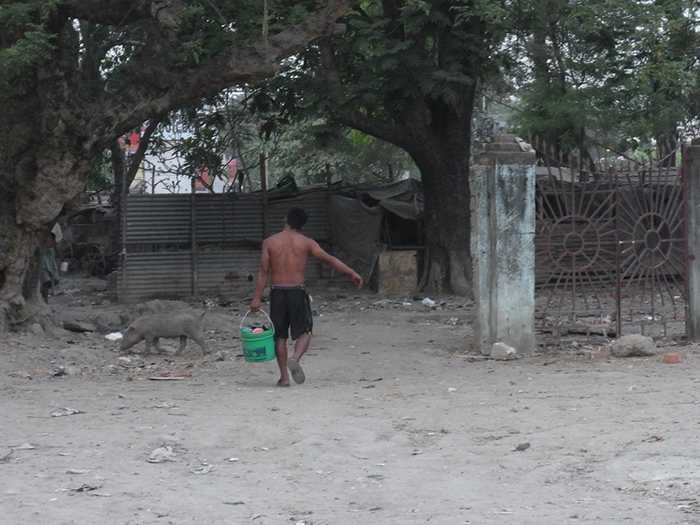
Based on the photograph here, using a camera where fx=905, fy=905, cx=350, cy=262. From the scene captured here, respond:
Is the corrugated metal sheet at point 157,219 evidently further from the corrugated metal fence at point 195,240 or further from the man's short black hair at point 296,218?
the man's short black hair at point 296,218

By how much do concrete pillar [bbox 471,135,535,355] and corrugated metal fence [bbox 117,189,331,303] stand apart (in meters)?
8.30

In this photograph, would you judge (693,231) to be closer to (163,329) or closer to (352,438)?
(352,438)

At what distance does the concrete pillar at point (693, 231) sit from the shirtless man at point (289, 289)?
14.0ft

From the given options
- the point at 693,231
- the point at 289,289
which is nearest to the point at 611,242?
the point at 693,231

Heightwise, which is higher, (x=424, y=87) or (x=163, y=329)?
(x=424, y=87)

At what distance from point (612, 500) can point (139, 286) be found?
13.3 meters

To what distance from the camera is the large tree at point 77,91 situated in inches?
414

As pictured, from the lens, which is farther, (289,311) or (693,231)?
(693,231)

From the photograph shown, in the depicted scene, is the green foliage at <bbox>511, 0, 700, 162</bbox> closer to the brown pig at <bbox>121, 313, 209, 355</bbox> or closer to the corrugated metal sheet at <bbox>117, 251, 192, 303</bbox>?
the brown pig at <bbox>121, 313, 209, 355</bbox>

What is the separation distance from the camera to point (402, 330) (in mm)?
12773

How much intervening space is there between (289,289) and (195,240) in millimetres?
9609

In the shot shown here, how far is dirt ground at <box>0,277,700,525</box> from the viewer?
Result: 4.79 metres

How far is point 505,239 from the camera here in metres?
9.60

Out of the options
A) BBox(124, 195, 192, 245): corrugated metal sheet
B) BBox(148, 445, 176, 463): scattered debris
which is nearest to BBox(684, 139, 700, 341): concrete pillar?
BBox(148, 445, 176, 463): scattered debris
